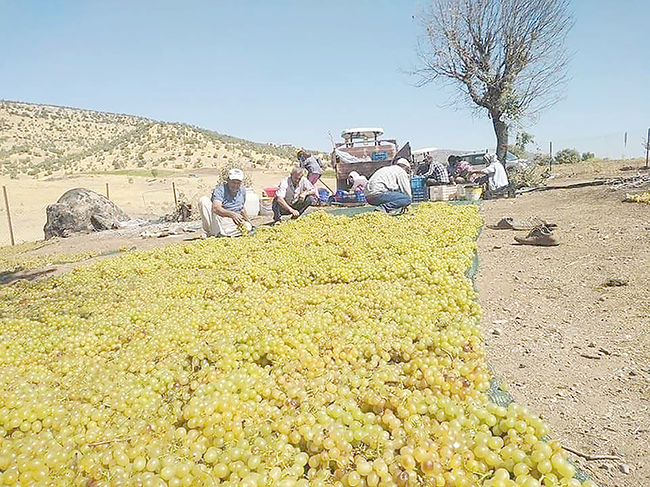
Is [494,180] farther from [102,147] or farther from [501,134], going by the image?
[102,147]

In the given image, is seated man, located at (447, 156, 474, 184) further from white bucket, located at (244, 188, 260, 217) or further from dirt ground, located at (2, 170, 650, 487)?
dirt ground, located at (2, 170, 650, 487)

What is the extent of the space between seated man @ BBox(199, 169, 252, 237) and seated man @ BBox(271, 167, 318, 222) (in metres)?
1.00

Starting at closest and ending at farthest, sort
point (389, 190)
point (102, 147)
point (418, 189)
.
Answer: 1. point (389, 190)
2. point (418, 189)
3. point (102, 147)

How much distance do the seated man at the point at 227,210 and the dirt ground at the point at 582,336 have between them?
394cm

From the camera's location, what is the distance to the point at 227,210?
7.93 m

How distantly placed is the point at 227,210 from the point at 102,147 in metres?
40.4

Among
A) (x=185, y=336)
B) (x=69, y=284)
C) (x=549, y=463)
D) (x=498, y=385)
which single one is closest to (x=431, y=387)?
(x=498, y=385)

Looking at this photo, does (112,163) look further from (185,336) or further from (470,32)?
(185,336)

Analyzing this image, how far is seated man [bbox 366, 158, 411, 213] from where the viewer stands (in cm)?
934

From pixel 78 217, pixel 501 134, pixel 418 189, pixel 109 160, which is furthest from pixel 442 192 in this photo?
pixel 109 160

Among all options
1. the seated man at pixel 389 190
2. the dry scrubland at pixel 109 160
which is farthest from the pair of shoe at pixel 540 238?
the dry scrubland at pixel 109 160

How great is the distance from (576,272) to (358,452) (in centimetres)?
377

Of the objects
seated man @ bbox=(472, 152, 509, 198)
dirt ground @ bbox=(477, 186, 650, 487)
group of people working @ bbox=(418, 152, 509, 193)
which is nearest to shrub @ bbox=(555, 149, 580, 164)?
group of people working @ bbox=(418, 152, 509, 193)

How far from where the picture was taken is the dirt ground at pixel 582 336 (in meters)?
2.21
